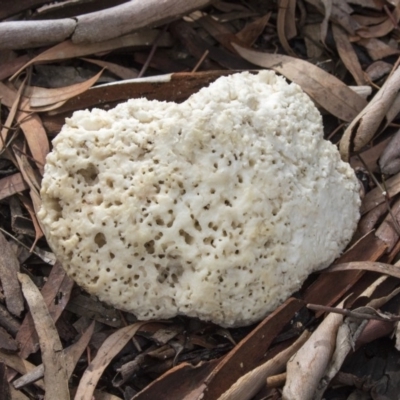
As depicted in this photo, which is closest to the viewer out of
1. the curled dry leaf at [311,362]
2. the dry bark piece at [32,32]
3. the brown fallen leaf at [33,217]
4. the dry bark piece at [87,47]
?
the curled dry leaf at [311,362]

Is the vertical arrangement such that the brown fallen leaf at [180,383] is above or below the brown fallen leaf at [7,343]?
below

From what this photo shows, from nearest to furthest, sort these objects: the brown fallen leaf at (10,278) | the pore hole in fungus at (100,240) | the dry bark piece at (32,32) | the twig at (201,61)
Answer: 1. the pore hole in fungus at (100,240)
2. the brown fallen leaf at (10,278)
3. the dry bark piece at (32,32)
4. the twig at (201,61)

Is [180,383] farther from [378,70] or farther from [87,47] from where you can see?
[378,70]

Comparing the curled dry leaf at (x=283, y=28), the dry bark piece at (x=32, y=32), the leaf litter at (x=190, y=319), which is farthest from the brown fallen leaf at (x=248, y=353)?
the dry bark piece at (x=32, y=32)

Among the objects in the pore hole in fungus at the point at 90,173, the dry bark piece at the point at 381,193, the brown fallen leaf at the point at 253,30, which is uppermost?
the brown fallen leaf at the point at 253,30

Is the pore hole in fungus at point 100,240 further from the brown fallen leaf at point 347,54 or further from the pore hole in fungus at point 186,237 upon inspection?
the brown fallen leaf at point 347,54

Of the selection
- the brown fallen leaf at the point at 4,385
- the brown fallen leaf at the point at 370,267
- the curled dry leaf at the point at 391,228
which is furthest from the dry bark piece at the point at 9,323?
the curled dry leaf at the point at 391,228

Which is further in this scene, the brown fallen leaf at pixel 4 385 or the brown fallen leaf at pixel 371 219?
the brown fallen leaf at pixel 371 219
